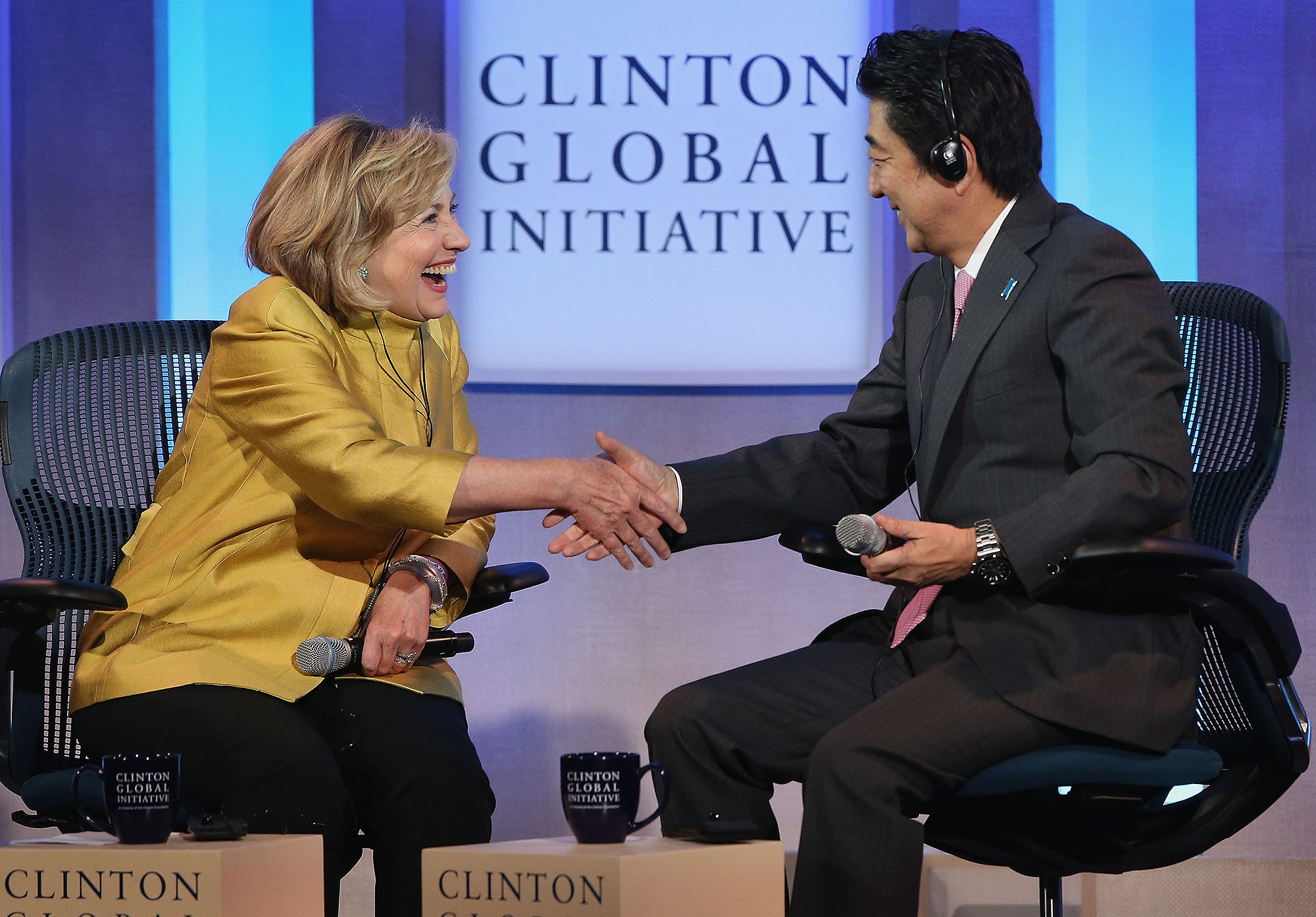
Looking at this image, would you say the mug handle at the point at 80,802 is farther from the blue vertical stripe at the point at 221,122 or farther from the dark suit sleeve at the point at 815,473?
the blue vertical stripe at the point at 221,122

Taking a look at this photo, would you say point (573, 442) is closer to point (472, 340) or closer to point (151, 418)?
point (472, 340)

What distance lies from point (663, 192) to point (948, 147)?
1.44 metres

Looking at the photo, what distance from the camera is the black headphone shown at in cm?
204

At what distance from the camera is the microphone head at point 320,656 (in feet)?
6.82

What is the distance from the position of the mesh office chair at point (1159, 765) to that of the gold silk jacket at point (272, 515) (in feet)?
1.99

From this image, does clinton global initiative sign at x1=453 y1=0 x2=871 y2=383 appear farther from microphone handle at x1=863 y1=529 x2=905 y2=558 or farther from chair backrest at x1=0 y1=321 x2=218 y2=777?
microphone handle at x1=863 y1=529 x2=905 y2=558

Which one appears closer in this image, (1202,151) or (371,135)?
(371,135)

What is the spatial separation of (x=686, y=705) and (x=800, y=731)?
0.17 meters

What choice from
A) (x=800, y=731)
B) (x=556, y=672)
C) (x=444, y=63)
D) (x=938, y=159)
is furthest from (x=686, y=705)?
(x=444, y=63)

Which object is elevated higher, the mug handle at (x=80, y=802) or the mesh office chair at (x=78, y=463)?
the mesh office chair at (x=78, y=463)

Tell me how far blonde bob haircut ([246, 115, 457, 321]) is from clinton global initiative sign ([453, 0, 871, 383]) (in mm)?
1088

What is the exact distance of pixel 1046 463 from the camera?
6.57ft

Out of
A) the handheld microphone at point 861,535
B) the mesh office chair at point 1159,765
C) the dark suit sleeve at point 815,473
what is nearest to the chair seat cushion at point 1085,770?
the mesh office chair at point 1159,765

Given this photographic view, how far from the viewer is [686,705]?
2047 mm
